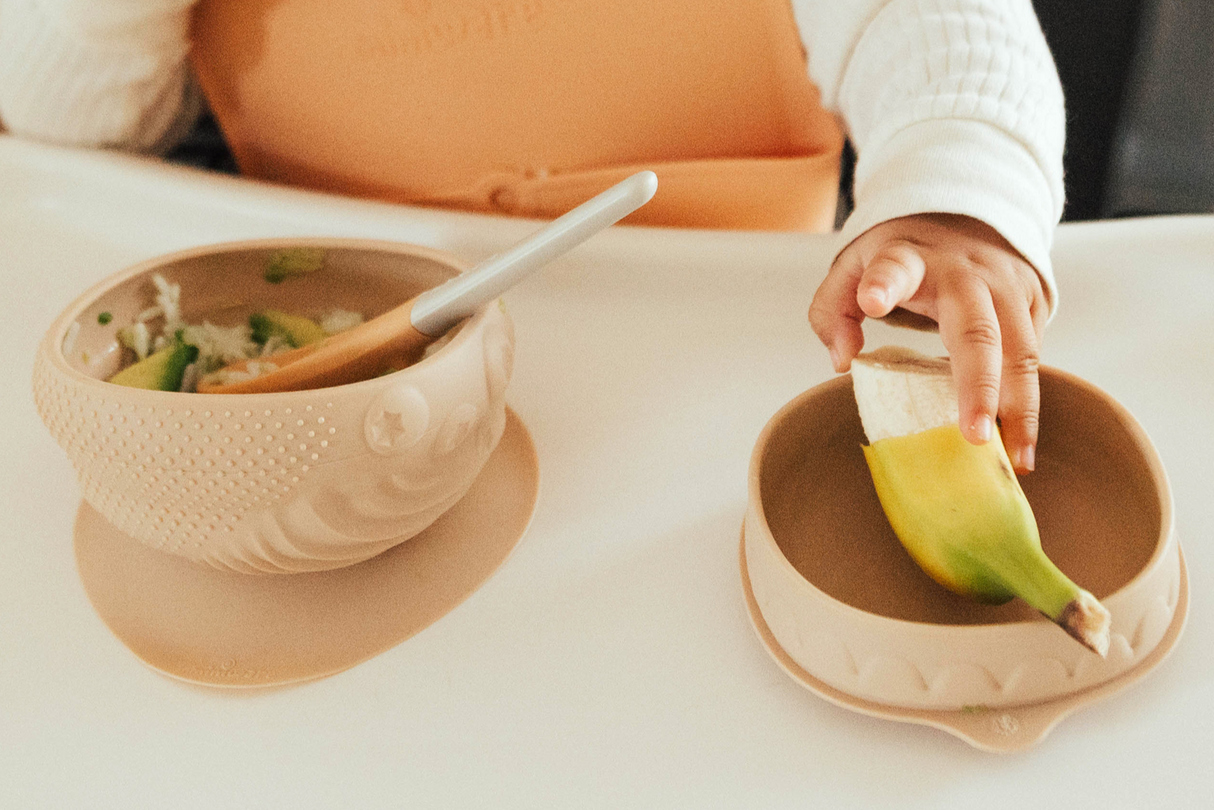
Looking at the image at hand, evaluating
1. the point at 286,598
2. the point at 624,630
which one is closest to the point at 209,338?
the point at 286,598

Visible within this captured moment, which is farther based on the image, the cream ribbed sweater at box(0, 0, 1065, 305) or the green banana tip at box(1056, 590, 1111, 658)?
the cream ribbed sweater at box(0, 0, 1065, 305)

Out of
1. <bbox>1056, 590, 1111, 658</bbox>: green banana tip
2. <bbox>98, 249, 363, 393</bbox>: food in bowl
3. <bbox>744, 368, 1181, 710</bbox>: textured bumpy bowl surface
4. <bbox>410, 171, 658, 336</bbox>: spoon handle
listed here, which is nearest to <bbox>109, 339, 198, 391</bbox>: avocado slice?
<bbox>98, 249, 363, 393</bbox>: food in bowl

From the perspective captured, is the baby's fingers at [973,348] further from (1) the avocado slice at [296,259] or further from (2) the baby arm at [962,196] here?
(1) the avocado slice at [296,259]

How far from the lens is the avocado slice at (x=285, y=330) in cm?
43

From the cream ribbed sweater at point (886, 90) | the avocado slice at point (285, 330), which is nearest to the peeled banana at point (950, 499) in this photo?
the cream ribbed sweater at point (886, 90)

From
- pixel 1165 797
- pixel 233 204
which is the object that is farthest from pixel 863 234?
pixel 233 204

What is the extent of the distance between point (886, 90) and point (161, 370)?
16.5 inches

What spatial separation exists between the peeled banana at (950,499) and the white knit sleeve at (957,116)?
99mm

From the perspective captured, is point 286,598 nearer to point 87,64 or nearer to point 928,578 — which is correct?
point 928,578

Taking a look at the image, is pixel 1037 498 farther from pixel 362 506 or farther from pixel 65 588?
pixel 65 588

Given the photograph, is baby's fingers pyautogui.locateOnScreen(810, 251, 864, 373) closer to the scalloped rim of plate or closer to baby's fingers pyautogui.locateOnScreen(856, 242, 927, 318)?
baby's fingers pyautogui.locateOnScreen(856, 242, 927, 318)

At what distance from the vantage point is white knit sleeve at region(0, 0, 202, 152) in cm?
58

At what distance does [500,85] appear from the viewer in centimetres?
59

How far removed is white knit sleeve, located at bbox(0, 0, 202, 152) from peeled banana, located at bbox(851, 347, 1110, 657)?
→ 0.56 meters
